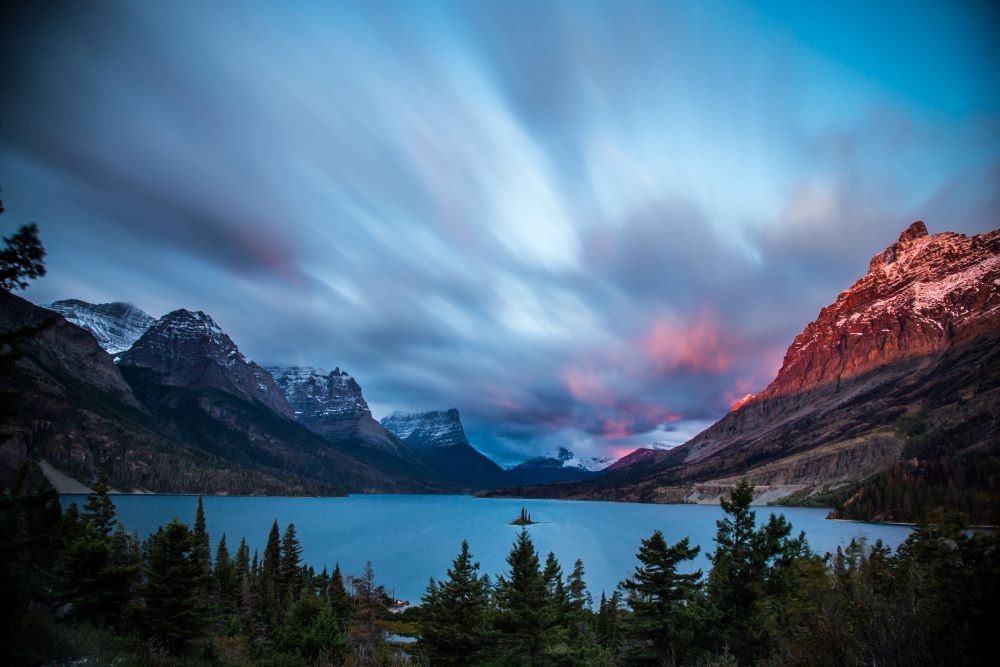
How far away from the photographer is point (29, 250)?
12.0 meters

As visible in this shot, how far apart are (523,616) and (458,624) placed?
3.83 meters

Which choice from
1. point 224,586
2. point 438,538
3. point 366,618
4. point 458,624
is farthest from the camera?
point 438,538

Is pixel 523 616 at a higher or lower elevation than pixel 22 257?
lower

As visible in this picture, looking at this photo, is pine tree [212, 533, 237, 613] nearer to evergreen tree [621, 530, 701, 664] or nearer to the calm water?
the calm water

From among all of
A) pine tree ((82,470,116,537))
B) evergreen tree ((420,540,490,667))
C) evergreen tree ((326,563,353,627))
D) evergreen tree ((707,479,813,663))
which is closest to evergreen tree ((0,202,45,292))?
evergreen tree ((420,540,490,667))

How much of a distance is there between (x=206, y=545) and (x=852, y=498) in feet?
649

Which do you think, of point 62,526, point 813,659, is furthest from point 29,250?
point 62,526

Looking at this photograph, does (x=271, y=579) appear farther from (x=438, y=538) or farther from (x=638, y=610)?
(x=438, y=538)

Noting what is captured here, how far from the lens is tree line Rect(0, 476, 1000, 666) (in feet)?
28.3

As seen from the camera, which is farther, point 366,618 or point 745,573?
point 366,618

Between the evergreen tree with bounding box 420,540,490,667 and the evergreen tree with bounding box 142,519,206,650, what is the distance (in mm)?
13106

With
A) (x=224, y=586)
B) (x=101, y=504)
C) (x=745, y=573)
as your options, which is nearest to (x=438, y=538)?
(x=224, y=586)

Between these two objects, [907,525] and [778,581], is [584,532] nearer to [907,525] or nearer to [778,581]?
[907,525]

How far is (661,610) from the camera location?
24.1 meters
